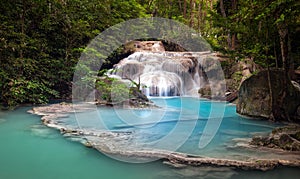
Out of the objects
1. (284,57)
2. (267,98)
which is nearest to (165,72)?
(267,98)

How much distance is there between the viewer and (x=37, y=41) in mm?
7441

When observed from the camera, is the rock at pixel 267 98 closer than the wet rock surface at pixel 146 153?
No

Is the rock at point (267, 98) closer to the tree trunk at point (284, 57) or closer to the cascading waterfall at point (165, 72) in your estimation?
the tree trunk at point (284, 57)

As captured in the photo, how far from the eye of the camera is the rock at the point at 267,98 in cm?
525

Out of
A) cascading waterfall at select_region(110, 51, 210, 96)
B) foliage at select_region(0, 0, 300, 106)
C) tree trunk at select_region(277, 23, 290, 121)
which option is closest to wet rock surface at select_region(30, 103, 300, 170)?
tree trunk at select_region(277, 23, 290, 121)

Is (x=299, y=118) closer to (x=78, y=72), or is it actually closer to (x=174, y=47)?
(x=78, y=72)

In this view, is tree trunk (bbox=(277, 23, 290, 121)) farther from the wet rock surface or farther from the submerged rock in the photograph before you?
the submerged rock

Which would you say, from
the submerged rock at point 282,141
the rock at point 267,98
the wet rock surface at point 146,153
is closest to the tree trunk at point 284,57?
the rock at point 267,98

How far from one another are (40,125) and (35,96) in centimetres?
300

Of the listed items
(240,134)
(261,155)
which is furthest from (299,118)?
(261,155)

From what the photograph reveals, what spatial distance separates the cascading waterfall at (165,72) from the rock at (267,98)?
5.70m

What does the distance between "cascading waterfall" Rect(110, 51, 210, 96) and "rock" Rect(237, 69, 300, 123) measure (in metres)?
5.70

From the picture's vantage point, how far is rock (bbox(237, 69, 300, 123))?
5.25m

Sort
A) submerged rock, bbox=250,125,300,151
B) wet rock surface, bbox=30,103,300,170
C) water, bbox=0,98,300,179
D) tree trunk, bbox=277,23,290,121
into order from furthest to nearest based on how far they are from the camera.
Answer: tree trunk, bbox=277,23,290,121, submerged rock, bbox=250,125,300,151, wet rock surface, bbox=30,103,300,170, water, bbox=0,98,300,179
